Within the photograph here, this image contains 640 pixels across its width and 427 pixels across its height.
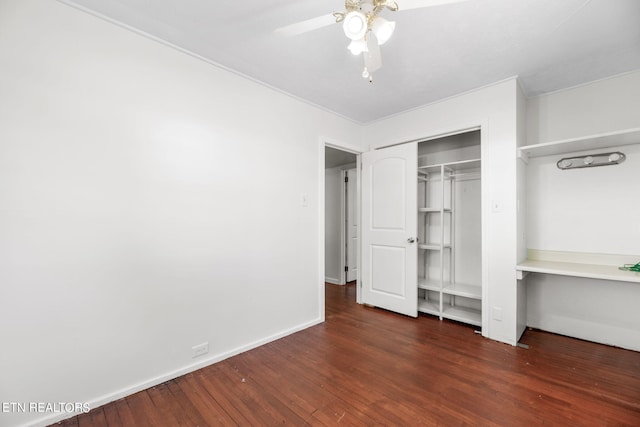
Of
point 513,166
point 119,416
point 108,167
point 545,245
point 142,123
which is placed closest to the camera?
→ point 119,416

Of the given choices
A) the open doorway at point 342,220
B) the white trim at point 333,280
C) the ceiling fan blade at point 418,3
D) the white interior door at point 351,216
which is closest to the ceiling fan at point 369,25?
the ceiling fan blade at point 418,3

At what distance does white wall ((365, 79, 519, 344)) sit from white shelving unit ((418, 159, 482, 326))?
0.39 meters

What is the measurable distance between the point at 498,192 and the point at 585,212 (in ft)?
2.85

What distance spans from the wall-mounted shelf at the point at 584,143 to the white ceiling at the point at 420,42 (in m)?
0.63

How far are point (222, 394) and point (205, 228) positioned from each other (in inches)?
46.8

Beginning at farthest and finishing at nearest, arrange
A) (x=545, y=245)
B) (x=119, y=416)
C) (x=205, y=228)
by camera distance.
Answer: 1. (x=545, y=245)
2. (x=205, y=228)
3. (x=119, y=416)

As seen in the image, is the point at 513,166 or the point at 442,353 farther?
the point at 513,166

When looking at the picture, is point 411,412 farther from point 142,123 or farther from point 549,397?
point 142,123

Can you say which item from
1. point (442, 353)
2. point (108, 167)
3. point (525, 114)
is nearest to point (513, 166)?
point (525, 114)

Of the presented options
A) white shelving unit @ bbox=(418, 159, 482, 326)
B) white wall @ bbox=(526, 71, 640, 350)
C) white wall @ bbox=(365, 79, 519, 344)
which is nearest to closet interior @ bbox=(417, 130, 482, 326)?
white shelving unit @ bbox=(418, 159, 482, 326)

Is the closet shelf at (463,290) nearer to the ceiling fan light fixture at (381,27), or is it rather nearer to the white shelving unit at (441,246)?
the white shelving unit at (441,246)

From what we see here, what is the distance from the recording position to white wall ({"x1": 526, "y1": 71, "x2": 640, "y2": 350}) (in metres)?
2.40

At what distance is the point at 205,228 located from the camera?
2182 mm

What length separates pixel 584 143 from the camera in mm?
2361
